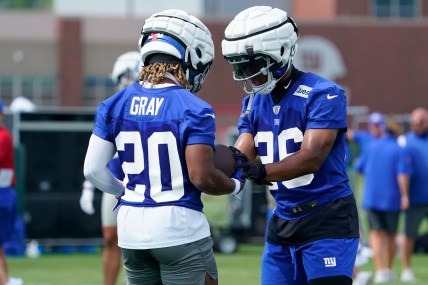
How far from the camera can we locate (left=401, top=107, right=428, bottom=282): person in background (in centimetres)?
1274

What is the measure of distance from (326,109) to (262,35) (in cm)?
48

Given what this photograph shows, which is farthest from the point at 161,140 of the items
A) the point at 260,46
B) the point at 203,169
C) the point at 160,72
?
the point at 260,46

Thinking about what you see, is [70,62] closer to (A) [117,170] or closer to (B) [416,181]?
(B) [416,181]

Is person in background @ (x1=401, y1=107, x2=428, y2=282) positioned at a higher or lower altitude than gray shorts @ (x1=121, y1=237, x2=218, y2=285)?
lower

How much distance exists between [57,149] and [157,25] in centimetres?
1126

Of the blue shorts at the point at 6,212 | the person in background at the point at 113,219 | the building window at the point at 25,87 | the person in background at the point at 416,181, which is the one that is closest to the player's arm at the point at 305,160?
the person in background at the point at 113,219

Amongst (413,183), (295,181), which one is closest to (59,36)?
(413,183)

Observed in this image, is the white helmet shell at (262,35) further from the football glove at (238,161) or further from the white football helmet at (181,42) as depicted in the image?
the football glove at (238,161)

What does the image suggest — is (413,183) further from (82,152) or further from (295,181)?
(295,181)

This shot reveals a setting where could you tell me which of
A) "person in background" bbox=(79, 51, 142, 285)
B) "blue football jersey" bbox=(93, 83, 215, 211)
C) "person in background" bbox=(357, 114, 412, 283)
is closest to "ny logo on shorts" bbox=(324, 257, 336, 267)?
"blue football jersey" bbox=(93, 83, 215, 211)

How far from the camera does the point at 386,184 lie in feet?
43.4

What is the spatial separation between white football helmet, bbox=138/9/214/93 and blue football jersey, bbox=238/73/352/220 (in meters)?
0.50

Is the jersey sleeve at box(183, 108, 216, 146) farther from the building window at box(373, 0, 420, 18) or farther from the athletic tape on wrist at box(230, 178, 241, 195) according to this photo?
the building window at box(373, 0, 420, 18)

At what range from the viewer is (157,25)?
17.4 feet
